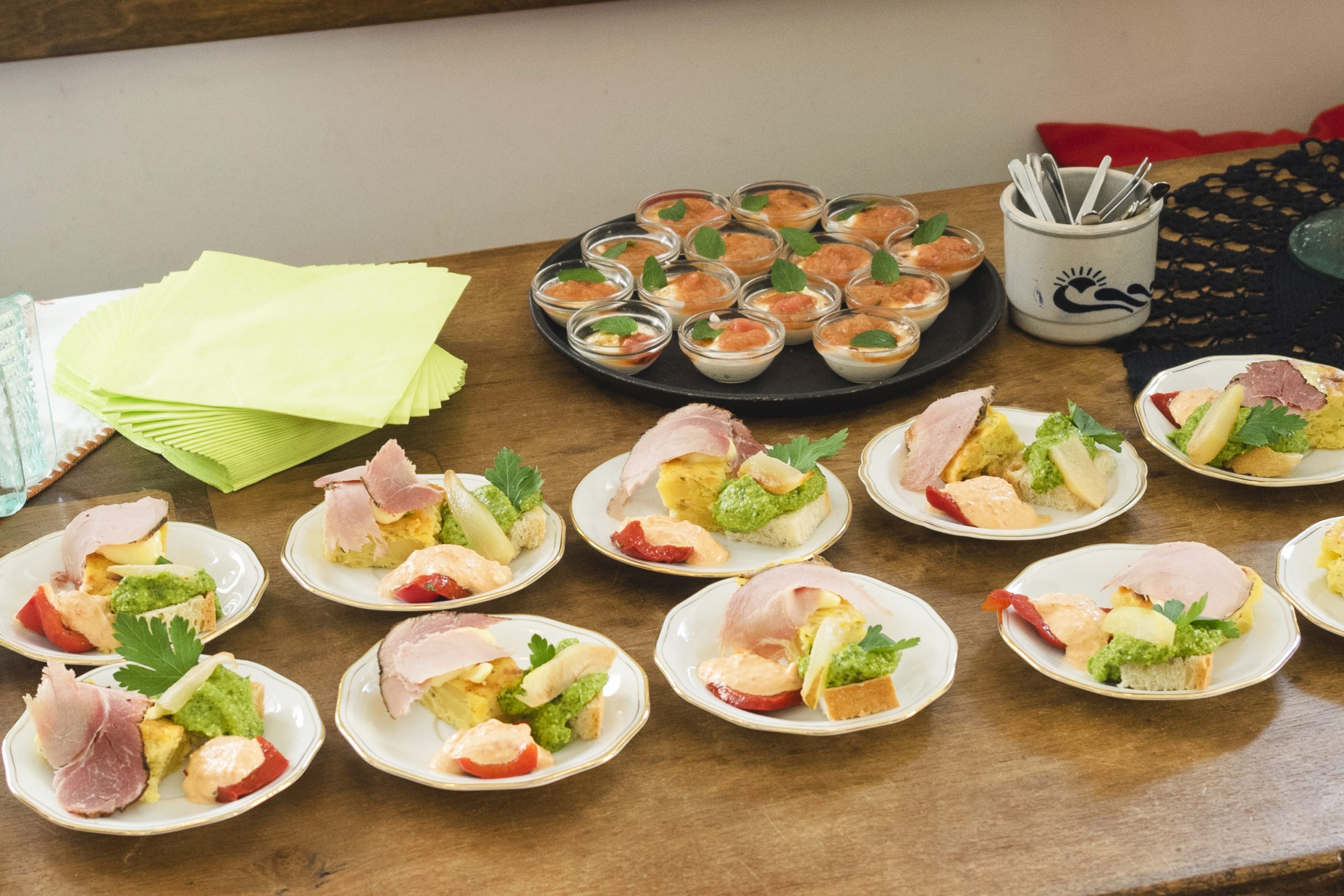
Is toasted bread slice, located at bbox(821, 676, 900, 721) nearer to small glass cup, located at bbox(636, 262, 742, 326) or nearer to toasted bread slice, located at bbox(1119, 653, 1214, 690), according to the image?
toasted bread slice, located at bbox(1119, 653, 1214, 690)

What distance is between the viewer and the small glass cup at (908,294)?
1.83 meters

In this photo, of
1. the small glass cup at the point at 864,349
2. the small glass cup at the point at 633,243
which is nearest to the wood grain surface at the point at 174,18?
the small glass cup at the point at 633,243

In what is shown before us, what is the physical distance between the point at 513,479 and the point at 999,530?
56 cm

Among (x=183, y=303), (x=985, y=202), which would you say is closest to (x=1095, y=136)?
(x=985, y=202)

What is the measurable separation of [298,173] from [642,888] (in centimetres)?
259

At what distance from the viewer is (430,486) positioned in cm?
142

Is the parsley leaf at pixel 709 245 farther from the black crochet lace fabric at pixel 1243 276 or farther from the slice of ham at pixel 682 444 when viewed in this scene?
the black crochet lace fabric at pixel 1243 276

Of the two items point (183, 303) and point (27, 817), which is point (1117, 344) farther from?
point (27, 817)

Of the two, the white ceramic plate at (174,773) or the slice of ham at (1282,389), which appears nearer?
the white ceramic plate at (174,773)

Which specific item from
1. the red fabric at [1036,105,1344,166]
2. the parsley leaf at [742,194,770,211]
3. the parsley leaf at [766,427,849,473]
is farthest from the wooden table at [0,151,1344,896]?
the red fabric at [1036,105,1344,166]

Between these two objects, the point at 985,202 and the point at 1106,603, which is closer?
the point at 1106,603

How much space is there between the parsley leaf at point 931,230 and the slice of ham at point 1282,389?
608mm

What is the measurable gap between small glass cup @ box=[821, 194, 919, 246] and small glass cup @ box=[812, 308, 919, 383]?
314mm

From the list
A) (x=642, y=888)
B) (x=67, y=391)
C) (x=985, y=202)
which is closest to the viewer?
(x=642, y=888)
